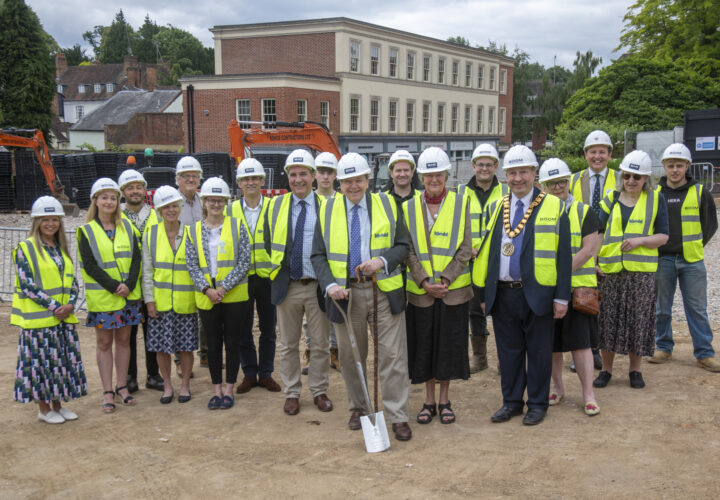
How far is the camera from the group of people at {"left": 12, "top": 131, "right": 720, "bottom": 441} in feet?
17.2

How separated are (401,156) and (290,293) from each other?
1.55m

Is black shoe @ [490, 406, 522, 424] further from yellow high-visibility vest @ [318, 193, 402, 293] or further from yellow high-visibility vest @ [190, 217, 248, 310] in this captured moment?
yellow high-visibility vest @ [190, 217, 248, 310]

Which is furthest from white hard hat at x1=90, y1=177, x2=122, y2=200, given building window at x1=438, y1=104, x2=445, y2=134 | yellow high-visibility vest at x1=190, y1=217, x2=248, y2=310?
building window at x1=438, y1=104, x2=445, y2=134

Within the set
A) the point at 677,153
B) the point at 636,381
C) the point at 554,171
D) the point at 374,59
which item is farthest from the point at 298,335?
the point at 374,59

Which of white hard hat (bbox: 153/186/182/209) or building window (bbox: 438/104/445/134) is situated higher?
building window (bbox: 438/104/445/134)

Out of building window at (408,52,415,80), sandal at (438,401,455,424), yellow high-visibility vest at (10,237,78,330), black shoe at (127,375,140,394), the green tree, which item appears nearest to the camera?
sandal at (438,401,455,424)

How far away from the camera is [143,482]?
4570 millimetres

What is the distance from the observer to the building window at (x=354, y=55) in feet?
133

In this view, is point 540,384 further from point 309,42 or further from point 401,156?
point 309,42

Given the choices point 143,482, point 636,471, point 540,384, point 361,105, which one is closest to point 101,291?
point 143,482

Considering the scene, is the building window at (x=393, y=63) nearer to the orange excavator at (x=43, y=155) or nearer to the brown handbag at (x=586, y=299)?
the orange excavator at (x=43, y=155)

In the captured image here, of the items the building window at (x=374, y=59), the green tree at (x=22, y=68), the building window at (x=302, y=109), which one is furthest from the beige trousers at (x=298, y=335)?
the building window at (x=374, y=59)

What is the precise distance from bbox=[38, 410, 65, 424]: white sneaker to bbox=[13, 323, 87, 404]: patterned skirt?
4.4 inches

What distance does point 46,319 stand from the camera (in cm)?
559
